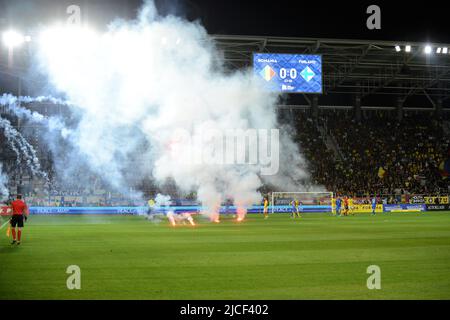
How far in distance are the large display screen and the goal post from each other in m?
12.8

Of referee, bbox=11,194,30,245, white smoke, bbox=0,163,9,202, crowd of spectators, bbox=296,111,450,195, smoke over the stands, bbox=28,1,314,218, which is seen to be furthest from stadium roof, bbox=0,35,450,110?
referee, bbox=11,194,30,245

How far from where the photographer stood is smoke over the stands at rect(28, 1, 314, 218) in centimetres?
2762

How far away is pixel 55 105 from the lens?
1603 inches

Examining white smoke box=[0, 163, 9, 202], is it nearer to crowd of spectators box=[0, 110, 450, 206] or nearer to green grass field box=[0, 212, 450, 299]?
crowd of spectators box=[0, 110, 450, 206]

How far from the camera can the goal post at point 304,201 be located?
150 feet

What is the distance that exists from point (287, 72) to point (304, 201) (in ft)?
52.0

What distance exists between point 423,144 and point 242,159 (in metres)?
31.6

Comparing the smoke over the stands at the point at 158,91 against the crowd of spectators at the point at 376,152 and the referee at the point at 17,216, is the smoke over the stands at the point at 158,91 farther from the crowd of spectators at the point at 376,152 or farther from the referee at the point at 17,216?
the crowd of spectators at the point at 376,152

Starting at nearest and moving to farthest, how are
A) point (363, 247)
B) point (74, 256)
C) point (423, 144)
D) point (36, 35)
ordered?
1. point (74, 256)
2. point (363, 247)
3. point (36, 35)
4. point (423, 144)

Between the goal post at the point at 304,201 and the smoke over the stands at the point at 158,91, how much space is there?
965 cm

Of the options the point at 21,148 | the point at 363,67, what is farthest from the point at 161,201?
the point at 363,67

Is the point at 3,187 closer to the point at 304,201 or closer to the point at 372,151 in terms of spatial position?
the point at 304,201

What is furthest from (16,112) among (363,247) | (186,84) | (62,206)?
(363,247)
